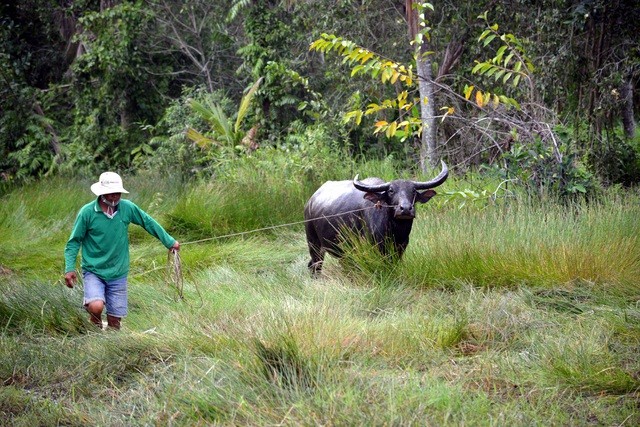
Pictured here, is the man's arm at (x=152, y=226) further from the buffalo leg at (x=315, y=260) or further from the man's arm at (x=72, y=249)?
the buffalo leg at (x=315, y=260)

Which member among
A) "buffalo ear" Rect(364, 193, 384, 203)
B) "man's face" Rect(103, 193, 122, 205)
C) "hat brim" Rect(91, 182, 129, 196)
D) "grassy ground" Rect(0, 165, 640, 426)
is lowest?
"grassy ground" Rect(0, 165, 640, 426)

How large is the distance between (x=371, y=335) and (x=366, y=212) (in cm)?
285

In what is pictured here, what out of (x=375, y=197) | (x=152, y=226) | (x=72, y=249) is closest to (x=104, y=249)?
(x=72, y=249)

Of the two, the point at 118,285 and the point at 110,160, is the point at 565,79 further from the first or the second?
the point at 110,160

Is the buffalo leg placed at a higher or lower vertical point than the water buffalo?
lower

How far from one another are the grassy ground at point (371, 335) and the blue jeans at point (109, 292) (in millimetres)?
262

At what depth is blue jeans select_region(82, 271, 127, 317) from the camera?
25.0 feet

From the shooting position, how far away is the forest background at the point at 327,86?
1148 centimetres

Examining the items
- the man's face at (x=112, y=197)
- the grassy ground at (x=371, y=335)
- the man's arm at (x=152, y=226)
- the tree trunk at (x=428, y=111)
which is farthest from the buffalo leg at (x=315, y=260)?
the tree trunk at (x=428, y=111)

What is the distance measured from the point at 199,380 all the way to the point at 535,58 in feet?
33.4

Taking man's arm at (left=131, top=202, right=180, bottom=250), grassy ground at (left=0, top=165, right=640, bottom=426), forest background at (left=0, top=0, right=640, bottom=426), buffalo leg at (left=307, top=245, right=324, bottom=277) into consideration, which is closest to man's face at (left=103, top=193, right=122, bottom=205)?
man's arm at (left=131, top=202, right=180, bottom=250)

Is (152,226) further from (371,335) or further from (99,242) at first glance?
(371,335)

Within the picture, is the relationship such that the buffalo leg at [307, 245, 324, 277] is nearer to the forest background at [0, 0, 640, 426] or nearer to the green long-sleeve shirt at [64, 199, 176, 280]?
the forest background at [0, 0, 640, 426]

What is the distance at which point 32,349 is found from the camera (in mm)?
→ 6820
